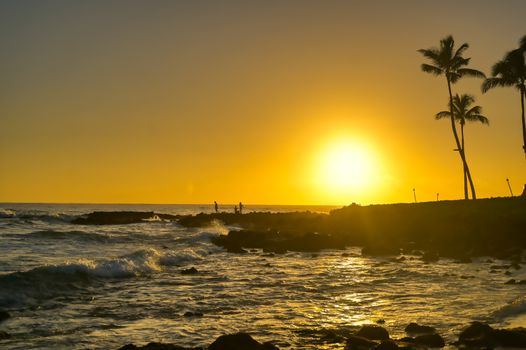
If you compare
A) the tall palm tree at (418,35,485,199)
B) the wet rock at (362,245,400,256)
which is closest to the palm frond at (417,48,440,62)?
the tall palm tree at (418,35,485,199)

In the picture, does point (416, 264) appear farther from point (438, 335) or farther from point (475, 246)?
point (438, 335)

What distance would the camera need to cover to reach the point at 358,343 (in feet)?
29.3

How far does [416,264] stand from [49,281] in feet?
54.9

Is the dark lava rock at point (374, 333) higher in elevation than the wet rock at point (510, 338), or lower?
lower

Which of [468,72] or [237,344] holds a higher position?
[468,72]

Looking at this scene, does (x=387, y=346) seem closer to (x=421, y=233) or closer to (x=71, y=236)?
(x=421, y=233)

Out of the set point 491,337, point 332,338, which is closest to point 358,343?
point 332,338

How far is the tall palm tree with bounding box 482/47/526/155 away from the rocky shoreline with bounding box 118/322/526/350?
37672 mm

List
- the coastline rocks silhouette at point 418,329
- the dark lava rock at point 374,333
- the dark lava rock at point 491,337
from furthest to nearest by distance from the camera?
1. the coastline rocks silhouette at point 418,329
2. the dark lava rock at point 374,333
3. the dark lava rock at point 491,337

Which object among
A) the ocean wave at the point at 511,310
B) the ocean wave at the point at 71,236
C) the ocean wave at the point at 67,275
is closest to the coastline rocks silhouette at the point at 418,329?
the ocean wave at the point at 511,310

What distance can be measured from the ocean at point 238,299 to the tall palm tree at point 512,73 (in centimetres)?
2325

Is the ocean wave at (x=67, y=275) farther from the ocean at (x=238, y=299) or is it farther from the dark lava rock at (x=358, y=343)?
the dark lava rock at (x=358, y=343)

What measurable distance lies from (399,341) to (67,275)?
48.3ft

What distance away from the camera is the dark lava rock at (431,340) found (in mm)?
9031
